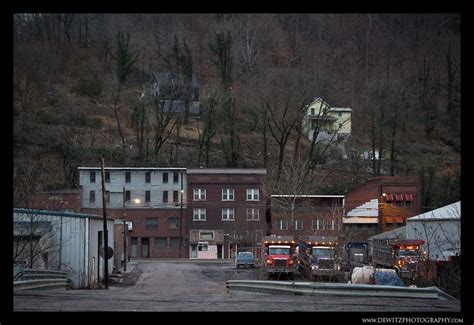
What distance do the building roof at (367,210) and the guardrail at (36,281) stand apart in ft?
120

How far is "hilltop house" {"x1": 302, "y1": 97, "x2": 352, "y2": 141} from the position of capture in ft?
232

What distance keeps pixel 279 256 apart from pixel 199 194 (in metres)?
24.5

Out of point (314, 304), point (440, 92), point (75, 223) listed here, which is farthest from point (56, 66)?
point (314, 304)

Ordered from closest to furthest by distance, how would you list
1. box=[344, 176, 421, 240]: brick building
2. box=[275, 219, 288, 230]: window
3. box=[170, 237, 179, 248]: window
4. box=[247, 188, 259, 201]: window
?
box=[275, 219, 288, 230]: window → box=[344, 176, 421, 240]: brick building → box=[247, 188, 259, 201]: window → box=[170, 237, 179, 248]: window

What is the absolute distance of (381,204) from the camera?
60.7 meters

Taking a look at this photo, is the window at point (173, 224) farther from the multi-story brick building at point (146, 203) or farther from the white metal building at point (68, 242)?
the white metal building at point (68, 242)

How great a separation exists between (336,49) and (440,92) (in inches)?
853

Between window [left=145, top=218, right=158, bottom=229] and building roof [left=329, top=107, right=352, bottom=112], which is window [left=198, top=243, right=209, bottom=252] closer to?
window [left=145, top=218, right=158, bottom=229]

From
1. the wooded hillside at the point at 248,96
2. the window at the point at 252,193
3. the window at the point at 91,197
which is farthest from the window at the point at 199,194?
the window at the point at 91,197

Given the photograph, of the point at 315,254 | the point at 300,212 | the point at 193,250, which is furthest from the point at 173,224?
the point at 315,254

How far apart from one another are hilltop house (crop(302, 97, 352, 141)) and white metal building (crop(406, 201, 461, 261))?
Answer: 88.4ft

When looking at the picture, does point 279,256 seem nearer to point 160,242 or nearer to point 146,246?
point 160,242

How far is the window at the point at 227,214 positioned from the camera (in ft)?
210

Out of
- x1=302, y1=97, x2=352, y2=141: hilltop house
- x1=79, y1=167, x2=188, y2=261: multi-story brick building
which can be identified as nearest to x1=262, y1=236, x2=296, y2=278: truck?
→ x1=79, y1=167, x2=188, y2=261: multi-story brick building
